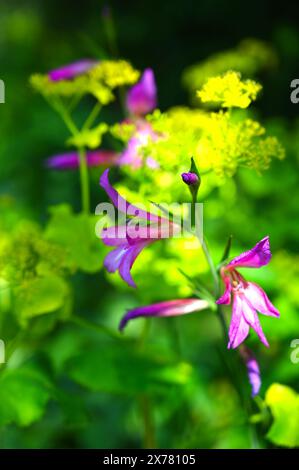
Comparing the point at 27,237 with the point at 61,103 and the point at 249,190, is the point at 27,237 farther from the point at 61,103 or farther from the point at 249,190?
the point at 249,190

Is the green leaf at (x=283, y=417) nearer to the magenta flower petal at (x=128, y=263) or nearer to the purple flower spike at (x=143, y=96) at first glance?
the magenta flower petal at (x=128, y=263)

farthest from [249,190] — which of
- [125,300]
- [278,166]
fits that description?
[125,300]

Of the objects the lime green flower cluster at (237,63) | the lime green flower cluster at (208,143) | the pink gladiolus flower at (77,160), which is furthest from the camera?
the lime green flower cluster at (237,63)

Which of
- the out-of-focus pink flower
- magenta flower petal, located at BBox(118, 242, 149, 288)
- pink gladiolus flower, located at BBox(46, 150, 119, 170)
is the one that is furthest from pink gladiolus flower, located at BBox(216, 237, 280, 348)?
pink gladiolus flower, located at BBox(46, 150, 119, 170)

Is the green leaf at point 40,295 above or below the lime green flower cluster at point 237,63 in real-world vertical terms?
below

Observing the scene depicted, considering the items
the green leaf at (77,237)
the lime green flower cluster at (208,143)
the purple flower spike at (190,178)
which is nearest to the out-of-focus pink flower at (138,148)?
the lime green flower cluster at (208,143)

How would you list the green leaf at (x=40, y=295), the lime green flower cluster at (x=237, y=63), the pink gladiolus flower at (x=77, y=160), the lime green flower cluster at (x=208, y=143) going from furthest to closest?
the lime green flower cluster at (x=237, y=63), the pink gladiolus flower at (x=77, y=160), the green leaf at (x=40, y=295), the lime green flower cluster at (x=208, y=143)

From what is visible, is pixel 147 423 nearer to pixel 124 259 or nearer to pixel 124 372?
pixel 124 372
